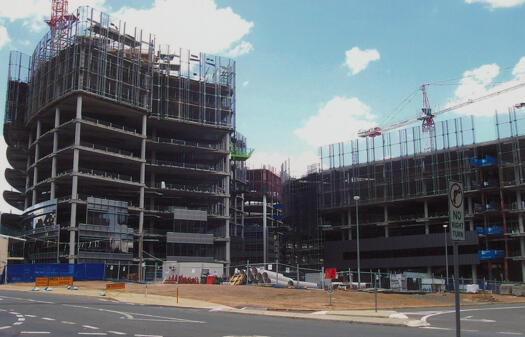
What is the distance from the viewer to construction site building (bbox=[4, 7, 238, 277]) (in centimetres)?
8531

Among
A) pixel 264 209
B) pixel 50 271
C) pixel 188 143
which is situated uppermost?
pixel 188 143

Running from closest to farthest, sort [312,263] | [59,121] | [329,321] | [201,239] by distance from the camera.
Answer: [329,321], [59,121], [201,239], [312,263]

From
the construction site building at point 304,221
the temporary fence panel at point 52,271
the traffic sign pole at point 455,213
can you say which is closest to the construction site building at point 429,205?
the construction site building at point 304,221

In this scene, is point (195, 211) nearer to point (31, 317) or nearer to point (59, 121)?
point (59, 121)

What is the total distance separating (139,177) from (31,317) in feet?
265

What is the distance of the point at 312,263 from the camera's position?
113 m

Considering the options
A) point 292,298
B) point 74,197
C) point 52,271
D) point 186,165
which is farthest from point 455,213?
point 186,165

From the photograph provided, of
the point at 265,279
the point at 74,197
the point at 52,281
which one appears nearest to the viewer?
the point at 52,281

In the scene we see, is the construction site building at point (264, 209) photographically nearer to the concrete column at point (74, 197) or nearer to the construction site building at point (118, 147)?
the construction site building at point (118, 147)

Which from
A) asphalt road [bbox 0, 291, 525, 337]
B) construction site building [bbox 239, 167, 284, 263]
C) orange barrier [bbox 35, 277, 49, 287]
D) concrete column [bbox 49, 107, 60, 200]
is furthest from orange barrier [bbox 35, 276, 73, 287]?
construction site building [bbox 239, 167, 284, 263]

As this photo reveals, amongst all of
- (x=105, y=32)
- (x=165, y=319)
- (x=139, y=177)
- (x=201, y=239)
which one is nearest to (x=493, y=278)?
(x=201, y=239)

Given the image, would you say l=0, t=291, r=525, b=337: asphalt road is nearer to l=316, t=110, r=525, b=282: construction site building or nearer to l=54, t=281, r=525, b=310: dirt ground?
l=54, t=281, r=525, b=310: dirt ground

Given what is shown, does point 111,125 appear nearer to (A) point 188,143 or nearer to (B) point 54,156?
(B) point 54,156

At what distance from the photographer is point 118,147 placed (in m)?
100
